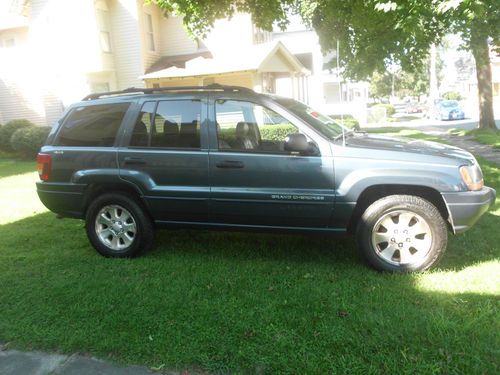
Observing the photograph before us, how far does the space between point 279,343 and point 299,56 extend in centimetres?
3666

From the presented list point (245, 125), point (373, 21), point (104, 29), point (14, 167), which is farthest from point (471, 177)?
point (104, 29)

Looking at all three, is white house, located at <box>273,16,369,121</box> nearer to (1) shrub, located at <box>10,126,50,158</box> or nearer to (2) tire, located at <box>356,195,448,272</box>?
(1) shrub, located at <box>10,126,50,158</box>

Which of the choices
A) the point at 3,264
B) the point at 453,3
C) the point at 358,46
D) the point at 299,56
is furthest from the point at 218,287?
the point at 299,56

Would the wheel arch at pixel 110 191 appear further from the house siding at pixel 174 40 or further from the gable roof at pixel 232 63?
the house siding at pixel 174 40

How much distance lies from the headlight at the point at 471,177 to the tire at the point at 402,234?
38 cm

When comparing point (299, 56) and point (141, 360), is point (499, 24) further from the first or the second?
point (299, 56)

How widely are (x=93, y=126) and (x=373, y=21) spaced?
5700 millimetres

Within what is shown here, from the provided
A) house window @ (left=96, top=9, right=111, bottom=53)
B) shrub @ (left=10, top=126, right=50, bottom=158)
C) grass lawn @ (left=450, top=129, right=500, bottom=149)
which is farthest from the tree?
house window @ (left=96, top=9, right=111, bottom=53)

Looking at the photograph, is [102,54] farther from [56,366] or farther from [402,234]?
[56,366]

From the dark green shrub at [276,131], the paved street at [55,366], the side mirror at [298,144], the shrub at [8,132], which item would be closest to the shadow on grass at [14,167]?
the shrub at [8,132]

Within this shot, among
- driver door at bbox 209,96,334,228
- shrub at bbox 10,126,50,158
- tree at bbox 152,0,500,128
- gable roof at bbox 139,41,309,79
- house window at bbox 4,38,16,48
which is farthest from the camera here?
house window at bbox 4,38,16,48

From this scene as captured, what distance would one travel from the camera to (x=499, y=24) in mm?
9664

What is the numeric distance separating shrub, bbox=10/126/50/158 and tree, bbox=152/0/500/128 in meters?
7.98

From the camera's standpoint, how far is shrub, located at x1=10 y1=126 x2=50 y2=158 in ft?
51.4
